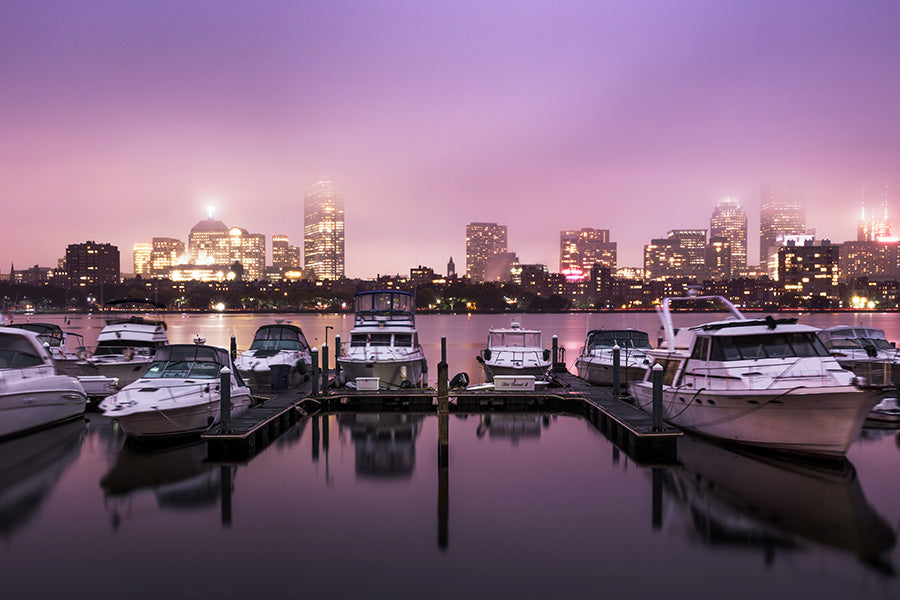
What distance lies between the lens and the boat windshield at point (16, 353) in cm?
1736

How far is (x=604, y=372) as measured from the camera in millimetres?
28156

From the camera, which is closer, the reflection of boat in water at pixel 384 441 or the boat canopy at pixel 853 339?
the reflection of boat in water at pixel 384 441

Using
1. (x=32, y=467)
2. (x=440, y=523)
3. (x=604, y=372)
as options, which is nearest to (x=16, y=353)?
(x=32, y=467)

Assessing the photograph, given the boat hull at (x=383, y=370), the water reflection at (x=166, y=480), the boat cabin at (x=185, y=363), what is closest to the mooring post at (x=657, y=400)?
the water reflection at (x=166, y=480)

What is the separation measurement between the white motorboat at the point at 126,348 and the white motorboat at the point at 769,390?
22.2 meters

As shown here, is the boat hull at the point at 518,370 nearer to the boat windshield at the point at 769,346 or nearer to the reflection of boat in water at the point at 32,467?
the boat windshield at the point at 769,346

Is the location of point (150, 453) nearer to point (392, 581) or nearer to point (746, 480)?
point (392, 581)

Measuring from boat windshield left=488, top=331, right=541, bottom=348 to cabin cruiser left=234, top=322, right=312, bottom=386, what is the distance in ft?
31.0

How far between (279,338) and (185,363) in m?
10.2

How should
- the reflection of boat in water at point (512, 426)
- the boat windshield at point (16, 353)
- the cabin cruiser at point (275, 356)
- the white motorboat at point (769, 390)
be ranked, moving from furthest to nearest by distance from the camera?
the cabin cruiser at point (275, 356)
the reflection of boat in water at point (512, 426)
the boat windshield at point (16, 353)
the white motorboat at point (769, 390)

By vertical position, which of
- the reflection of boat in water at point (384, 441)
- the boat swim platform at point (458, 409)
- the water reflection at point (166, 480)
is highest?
the boat swim platform at point (458, 409)

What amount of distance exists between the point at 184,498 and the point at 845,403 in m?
16.1

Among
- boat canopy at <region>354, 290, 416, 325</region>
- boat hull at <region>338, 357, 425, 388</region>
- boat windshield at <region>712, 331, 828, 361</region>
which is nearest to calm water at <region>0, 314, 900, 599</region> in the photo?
boat windshield at <region>712, 331, 828, 361</region>

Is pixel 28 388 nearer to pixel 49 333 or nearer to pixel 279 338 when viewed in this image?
pixel 279 338
